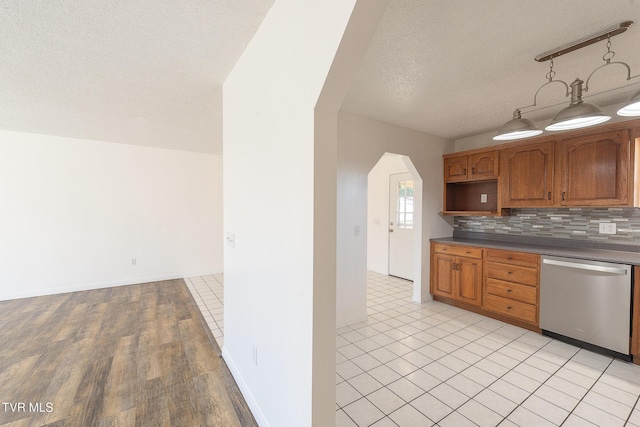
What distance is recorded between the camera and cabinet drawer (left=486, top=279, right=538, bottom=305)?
283 centimetres

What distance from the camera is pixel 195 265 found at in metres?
5.23

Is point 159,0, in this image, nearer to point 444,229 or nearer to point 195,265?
point 444,229

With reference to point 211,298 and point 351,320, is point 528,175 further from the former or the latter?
point 211,298

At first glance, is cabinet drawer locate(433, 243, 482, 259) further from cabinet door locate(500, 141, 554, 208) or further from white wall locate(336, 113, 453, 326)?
white wall locate(336, 113, 453, 326)

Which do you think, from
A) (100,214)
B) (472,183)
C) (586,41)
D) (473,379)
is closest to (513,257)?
(472,183)

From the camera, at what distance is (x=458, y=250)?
3.52m

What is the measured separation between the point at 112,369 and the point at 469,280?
3934 millimetres

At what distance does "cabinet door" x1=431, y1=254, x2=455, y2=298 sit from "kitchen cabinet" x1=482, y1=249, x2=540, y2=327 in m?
0.44

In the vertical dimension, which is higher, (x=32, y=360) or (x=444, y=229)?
(x=444, y=229)

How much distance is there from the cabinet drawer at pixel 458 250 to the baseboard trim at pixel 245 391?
3.00 meters

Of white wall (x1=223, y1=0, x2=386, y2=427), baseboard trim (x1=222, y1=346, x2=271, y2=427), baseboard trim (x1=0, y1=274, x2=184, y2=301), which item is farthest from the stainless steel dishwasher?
baseboard trim (x1=0, y1=274, x2=184, y2=301)

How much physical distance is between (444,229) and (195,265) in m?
4.68

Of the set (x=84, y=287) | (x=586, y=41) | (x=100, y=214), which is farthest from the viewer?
(x=100, y=214)

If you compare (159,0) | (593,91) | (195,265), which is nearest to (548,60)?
(593,91)
